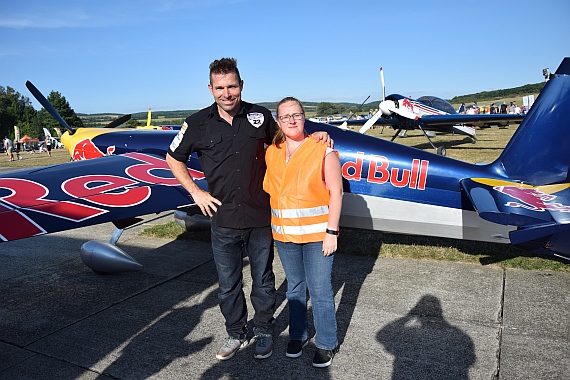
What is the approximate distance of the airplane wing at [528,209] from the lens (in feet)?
9.28

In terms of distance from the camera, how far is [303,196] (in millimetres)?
2617

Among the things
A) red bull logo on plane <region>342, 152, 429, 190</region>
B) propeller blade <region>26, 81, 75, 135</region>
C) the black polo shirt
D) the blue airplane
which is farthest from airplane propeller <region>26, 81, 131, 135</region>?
the black polo shirt

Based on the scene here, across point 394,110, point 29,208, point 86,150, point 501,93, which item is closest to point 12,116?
point 394,110

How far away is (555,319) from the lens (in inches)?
133

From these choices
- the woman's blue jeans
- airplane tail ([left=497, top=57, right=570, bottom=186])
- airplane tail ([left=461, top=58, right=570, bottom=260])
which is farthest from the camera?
airplane tail ([left=497, top=57, right=570, bottom=186])

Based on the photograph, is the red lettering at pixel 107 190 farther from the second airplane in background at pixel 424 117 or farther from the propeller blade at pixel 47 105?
the second airplane in background at pixel 424 117

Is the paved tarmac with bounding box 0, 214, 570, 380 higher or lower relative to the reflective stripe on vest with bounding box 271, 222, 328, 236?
lower

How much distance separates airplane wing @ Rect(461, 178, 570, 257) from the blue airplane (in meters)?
0.02

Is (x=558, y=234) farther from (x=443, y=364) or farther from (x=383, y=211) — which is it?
(x=383, y=211)

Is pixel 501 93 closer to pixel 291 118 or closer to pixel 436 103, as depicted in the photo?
pixel 436 103

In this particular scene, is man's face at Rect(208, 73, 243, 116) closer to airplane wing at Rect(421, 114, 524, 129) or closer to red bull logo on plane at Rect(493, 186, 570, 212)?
red bull logo on plane at Rect(493, 186, 570, 212)

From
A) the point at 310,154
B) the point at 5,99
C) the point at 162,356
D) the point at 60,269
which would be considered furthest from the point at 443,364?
the point at 5,99

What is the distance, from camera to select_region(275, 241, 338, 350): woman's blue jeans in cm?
270

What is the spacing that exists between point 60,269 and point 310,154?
387cm
